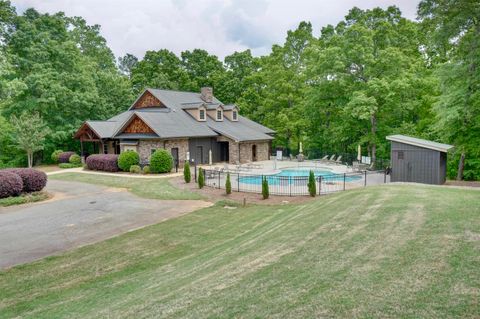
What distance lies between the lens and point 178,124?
30.5m

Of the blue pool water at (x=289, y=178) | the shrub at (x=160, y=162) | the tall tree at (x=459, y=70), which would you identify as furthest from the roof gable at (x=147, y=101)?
the tall tree at (x=459, y=70)

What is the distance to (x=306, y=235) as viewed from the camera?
8.40m

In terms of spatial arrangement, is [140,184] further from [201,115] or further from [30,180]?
[201,115]

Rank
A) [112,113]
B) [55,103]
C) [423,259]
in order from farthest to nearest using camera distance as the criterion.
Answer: [112,113] < [55,103] < [423,259]

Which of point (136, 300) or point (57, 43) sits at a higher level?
point (57, 43)

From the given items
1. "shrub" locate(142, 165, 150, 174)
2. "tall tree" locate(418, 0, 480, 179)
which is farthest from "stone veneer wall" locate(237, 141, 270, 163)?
"tall tree" locate(418, 0, 480, 179)

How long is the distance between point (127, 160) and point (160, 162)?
3.29 meters

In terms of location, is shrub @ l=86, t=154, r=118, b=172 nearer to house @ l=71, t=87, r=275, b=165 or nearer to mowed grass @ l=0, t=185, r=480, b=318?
house @ l=71, t=87, r=275, b=165

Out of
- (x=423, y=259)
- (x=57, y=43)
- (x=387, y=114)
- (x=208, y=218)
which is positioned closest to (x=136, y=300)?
(x=423, y=259)

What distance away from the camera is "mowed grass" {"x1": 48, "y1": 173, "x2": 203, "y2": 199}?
1839 cm

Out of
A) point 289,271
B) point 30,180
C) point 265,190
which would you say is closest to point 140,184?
point 30,180

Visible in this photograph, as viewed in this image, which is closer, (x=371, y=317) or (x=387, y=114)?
(x=371, y=317)

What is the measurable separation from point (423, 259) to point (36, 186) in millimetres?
19119

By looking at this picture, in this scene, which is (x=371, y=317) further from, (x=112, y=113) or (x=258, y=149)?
(x=112, y=113)
